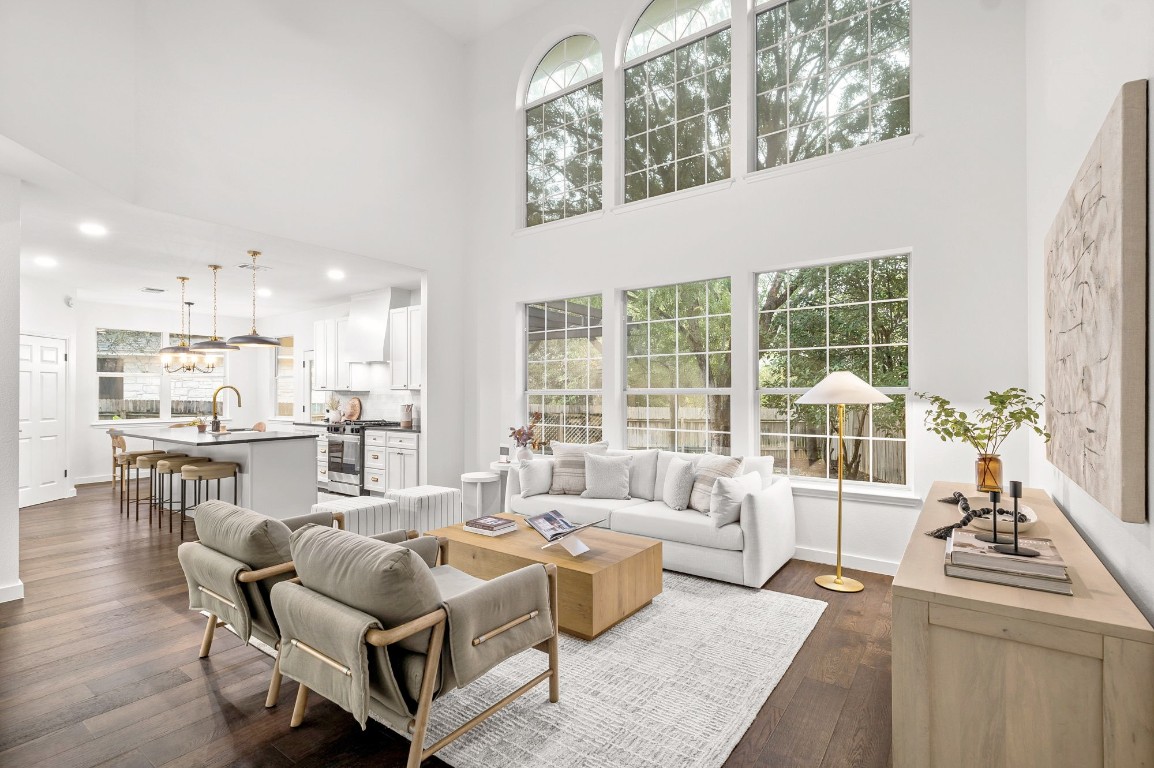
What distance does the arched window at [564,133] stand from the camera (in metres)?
6.03

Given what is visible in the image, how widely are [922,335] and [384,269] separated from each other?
5224 millimetres

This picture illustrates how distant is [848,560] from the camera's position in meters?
4.26

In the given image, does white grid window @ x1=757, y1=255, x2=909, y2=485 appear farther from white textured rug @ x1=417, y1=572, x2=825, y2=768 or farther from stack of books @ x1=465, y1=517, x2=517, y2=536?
stack of books @ x1=465, y1=517, x2=517, y2=536

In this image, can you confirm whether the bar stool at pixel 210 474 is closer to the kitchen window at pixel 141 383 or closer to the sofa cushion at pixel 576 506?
the sofa cushion at pixel 576 506

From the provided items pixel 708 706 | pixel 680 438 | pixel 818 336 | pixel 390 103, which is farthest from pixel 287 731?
pixel 390 103

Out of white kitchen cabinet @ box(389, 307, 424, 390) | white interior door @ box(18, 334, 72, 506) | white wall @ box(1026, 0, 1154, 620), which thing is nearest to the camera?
white wall @ box(1026, 0, 1154, 620)

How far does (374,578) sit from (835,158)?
439cm

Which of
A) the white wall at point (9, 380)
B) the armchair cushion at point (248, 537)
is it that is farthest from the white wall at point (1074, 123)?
the white wall at point (9, 380)

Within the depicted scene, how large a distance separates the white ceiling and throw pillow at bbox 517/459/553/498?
5.14 meters

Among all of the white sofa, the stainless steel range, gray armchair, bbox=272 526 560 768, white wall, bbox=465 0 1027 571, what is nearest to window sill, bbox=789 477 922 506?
white wall, bbox=465 0 1027 571

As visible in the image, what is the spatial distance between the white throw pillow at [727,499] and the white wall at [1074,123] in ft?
5.44

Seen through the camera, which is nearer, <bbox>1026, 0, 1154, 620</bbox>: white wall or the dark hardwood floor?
<bbox>1026, 0, 1154, 620</bbox>: white wall

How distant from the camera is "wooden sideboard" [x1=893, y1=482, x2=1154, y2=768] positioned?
1323mm

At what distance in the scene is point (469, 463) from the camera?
6.80 metres
